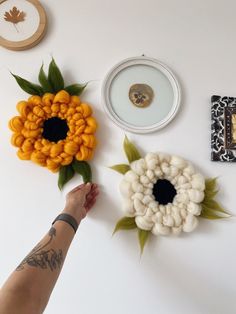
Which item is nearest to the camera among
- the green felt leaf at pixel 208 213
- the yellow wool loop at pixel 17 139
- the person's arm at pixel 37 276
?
the person's arm at pixel 37 276

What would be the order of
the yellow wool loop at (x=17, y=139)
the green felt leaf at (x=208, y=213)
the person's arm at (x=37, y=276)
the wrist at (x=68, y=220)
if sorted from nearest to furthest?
the person's arm at (x=37, y=276) < the wrist at (x=68, y=220) < the yellow wool loop at (x=17, y=139) < the green felt leaf at (x=208, y=213)

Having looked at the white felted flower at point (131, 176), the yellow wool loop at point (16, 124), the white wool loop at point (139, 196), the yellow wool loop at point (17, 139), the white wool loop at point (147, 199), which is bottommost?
the white wool loop at point (147, 199)

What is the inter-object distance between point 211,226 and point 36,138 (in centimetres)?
70

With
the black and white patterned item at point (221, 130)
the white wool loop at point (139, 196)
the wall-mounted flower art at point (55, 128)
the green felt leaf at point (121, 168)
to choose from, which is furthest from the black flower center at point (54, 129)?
the black and white patterned item at point (221, 130)

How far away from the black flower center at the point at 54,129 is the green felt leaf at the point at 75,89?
0.37 ft

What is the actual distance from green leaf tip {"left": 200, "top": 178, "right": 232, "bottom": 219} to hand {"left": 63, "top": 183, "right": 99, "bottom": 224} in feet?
1.30

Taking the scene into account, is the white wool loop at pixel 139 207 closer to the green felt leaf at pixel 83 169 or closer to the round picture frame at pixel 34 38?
the green felt leaf at pixel 83 169

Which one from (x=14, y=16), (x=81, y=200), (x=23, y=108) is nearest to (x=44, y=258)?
(x=81, y=200)

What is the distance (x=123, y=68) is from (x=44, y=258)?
2.33 feet

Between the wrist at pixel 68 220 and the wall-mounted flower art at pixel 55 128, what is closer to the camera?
the wrist at pixel 68 220

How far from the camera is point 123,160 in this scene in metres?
1.03

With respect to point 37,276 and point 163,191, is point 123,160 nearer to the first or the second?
point 163,191

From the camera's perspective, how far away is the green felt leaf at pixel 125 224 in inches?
38.9

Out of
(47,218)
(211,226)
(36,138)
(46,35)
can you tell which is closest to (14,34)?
(46,35)
